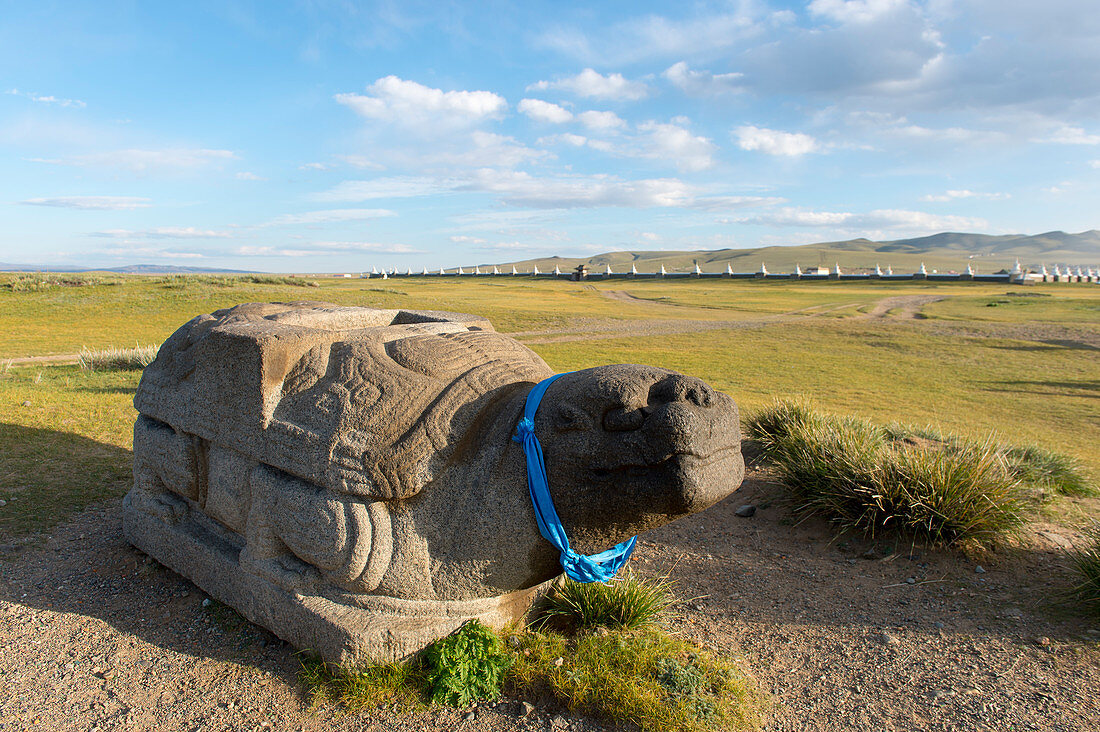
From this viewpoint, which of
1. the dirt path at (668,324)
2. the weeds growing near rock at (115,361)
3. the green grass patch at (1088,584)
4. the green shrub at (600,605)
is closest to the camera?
the green shrub at (600,605)

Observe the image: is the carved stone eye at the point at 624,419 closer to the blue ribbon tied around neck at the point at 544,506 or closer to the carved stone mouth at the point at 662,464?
the carved stone mouth at the point at 662,464

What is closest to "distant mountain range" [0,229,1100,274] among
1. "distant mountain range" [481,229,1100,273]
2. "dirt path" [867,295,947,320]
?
"distant mountain range" [481,229,1100,273]

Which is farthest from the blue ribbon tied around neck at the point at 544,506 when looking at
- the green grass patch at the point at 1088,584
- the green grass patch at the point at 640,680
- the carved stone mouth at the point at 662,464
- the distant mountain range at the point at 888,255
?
the distant mountain range at the point at 888,255

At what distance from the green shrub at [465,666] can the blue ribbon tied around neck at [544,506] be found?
552 mm

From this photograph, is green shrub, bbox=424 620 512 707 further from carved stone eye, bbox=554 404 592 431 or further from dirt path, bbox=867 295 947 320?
dirt path, bbox=867 295 947 320

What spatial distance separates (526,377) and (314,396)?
43.5 inches

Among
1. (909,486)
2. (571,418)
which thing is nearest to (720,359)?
(909,486)

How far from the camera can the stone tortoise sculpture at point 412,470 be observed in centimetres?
283

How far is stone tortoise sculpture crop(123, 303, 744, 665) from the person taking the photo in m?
2.83

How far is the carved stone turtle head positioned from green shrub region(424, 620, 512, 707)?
695mm

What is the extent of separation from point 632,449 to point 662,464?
140mm

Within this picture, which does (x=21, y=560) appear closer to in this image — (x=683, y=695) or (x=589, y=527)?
(x=589, y=527)

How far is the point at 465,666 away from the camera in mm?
3037

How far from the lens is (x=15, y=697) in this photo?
3.09 metres
